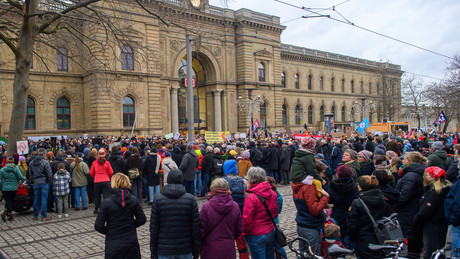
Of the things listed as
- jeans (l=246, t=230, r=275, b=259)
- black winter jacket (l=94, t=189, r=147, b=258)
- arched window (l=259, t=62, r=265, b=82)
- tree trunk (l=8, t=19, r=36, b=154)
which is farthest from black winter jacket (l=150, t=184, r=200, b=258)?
arched window (l=259, t=62, r=265, b=82)

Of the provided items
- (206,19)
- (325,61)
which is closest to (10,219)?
(206,19)

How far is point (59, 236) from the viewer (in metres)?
9.14

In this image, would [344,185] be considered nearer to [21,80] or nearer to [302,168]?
[302,168]

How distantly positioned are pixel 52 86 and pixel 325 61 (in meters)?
42.0

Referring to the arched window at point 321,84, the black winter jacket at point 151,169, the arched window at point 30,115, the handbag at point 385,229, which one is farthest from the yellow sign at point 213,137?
the arched window at point 321,84

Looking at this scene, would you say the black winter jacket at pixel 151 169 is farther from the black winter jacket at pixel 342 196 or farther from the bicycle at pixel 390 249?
the bicycle at pixel 390 249

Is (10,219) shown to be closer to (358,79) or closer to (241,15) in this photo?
(241,15)

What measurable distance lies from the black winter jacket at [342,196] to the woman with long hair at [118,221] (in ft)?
10.3

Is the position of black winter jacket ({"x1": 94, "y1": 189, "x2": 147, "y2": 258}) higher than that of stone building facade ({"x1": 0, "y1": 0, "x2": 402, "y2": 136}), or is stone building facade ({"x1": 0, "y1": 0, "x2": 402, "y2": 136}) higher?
stone building facade ({"x1": 0, "y1": 0, "x2": 402, "y2": 136})

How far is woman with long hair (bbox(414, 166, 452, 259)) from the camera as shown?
5.71m

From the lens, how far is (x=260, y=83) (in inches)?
1704

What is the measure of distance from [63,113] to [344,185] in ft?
101

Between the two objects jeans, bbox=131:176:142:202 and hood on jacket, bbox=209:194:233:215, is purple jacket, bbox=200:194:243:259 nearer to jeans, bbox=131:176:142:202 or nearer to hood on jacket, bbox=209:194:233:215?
hood on jacket, bbox=209:194:233:215

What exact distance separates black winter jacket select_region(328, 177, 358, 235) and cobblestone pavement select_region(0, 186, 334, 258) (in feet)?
5.53
